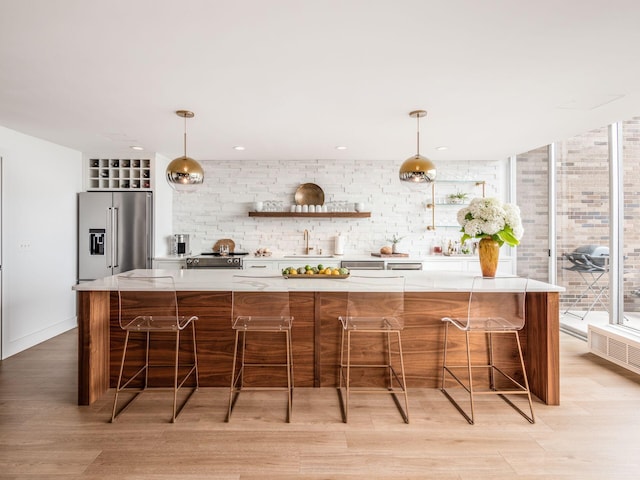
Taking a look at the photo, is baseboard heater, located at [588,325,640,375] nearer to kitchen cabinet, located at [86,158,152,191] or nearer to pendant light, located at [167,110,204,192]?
pendant light, located at [167,110,204,192]

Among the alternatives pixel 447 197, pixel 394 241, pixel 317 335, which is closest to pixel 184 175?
pixel 317 335

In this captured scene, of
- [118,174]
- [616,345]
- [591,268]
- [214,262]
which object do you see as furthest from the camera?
[118,174]

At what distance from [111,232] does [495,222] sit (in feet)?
15.4

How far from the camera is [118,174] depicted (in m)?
5.57

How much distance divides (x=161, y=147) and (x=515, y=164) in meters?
5.07

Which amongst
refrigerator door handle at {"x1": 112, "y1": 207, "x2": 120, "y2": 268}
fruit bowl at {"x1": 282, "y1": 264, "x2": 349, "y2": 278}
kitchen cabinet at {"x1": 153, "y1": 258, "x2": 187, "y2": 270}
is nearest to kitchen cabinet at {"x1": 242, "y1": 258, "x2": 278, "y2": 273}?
kitchen cabinet at {"x1": 153, "y1": 258, "x2": 187, "y2": 270}

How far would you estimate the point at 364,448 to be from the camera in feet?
7.67

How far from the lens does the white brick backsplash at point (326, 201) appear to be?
6023 millimetres

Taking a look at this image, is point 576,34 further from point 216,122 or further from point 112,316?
point 112,316

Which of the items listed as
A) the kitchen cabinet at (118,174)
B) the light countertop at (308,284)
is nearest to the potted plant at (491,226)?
the light countertop at (308,284)

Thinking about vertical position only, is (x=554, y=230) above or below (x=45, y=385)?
above

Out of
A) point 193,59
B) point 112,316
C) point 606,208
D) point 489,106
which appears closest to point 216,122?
point 193,59

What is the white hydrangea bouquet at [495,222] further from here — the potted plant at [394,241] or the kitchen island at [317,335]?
the potted plant at [394,241]

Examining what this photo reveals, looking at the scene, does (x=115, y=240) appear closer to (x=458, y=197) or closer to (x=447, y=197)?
(x=447, y=197)
